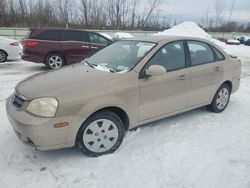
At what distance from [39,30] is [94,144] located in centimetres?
754

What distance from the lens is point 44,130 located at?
10.2ft

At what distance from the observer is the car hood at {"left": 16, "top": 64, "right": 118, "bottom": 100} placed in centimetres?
333

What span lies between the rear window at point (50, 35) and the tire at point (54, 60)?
0.60 metres

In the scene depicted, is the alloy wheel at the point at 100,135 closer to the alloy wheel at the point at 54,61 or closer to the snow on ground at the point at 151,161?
the snow on ground at the point at 151,161

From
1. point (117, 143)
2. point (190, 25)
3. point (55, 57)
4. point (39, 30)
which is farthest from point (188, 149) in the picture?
point (190, 25)

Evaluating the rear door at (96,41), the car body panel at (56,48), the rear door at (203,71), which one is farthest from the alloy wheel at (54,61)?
the rear door at (203,71)

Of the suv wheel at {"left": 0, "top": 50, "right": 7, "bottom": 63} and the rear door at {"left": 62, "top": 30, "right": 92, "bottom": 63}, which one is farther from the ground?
the rear door at {"left": 62, "top": 30, "right": 92, "bottom": 63}

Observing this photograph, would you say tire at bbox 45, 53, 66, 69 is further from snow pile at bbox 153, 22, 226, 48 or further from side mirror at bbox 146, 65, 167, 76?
snow pile at bbox 153, 22, 226, 48

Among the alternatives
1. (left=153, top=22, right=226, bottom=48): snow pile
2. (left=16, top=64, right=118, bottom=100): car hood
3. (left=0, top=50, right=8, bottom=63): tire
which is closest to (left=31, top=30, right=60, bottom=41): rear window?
(left=0, top=50, right=8, bottom=63): tire

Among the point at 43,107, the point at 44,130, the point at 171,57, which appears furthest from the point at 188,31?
the point at 44,130

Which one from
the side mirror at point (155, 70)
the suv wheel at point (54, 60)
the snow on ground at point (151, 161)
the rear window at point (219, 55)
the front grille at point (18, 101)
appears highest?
the rear window at point (219, 55)

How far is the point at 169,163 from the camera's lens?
348 cm

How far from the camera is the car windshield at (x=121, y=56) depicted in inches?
157

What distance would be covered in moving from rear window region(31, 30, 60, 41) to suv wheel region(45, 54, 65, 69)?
0.64 m
